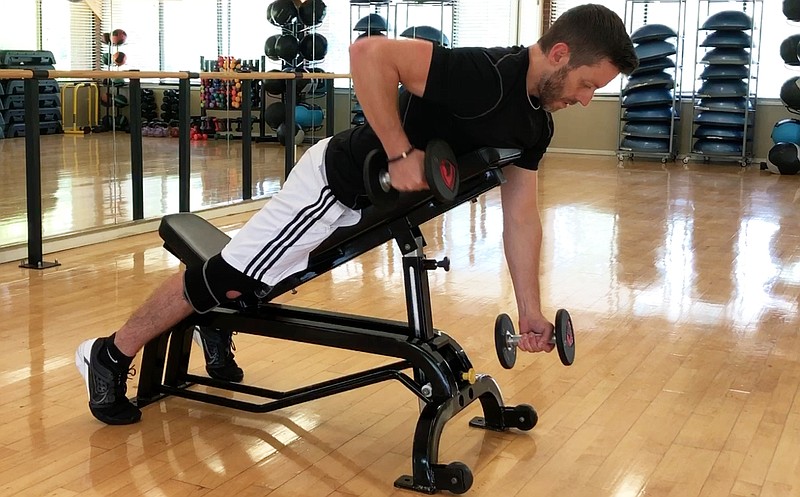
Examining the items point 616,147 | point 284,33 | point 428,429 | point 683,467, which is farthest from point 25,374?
point 616,147

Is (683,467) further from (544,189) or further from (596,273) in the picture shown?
(544,189)

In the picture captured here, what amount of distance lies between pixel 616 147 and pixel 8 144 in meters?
5.69

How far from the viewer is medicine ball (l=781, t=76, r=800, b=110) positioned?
757cm

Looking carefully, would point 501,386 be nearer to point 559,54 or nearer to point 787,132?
point 559,54

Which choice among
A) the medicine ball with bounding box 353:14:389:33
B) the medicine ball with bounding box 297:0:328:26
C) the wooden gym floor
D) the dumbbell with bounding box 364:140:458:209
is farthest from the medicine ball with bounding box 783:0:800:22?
the dumbbell with bounding box 364:140:458:209

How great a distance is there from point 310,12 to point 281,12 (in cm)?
42

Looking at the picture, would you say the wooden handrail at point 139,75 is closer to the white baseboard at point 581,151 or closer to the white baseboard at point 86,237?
the white baseboard at point 86,237

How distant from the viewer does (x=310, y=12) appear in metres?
8.21

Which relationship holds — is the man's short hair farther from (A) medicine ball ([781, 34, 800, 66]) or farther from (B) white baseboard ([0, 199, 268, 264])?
(A) medicine ball ([781, 34, 800, 66])

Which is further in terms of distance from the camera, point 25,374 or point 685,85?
point 685,85

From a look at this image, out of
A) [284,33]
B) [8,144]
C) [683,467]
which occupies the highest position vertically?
[284,33]

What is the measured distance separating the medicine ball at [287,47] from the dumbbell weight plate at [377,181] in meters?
6.00

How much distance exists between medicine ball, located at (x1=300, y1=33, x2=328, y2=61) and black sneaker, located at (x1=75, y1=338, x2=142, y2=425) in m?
6.24

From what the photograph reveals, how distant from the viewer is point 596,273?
4.12 m
